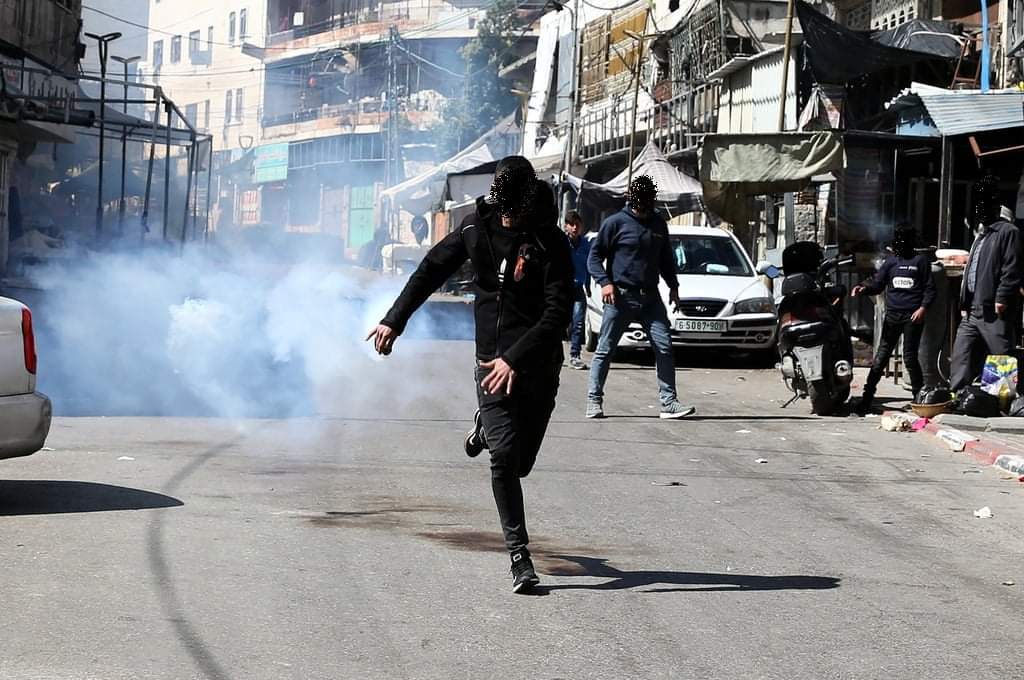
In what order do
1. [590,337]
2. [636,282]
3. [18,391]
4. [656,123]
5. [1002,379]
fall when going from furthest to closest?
1. [656,123]
2. [590,337]
3. [636,282]
4. [1002,379]
5. [18,391]

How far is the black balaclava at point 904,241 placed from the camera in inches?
488

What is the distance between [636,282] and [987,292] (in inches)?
109

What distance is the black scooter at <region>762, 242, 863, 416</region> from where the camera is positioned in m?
12.5

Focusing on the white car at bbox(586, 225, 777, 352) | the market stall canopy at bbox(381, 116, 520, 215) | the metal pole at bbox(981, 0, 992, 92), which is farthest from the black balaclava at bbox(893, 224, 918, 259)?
the market stall canopy at bbox(381, 116, 520, 215)

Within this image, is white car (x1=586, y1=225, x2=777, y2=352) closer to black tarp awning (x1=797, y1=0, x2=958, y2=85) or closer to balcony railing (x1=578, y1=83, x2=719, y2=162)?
black tarp awning (x1=797, y1=0, x2=958, y2=85)

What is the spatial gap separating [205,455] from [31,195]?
143 ft

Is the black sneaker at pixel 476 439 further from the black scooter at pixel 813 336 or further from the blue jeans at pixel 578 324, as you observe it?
the blue jeans at pixel 578 324

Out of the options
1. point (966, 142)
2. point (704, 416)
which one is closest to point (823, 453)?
point (704, 416)

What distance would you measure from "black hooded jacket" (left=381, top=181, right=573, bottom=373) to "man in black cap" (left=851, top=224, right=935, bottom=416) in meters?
7.20

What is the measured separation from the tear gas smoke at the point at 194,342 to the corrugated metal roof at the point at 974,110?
5920mm

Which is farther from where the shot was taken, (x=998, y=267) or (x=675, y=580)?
(x=998, y=267)

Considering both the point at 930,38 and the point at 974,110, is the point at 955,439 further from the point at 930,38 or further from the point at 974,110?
the point at 930,38

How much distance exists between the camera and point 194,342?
1276 centimetres

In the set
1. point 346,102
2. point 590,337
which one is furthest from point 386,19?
point 590,337
